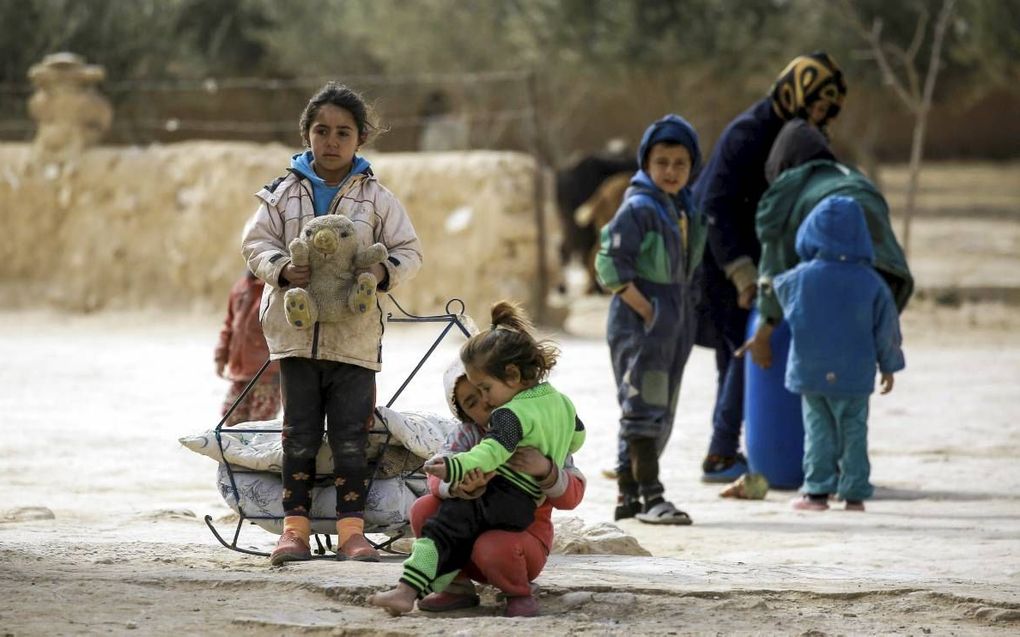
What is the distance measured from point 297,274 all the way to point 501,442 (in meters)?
0.90

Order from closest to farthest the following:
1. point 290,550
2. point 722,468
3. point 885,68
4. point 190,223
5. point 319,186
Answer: point 290,550 < point 319,186 < point 722,468 < point 885,68 < point 190,223

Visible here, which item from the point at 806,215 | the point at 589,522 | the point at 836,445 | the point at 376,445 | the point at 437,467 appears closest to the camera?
the point at 437,467

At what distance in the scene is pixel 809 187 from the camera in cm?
651

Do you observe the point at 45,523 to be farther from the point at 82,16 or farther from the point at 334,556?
the point at 82,16

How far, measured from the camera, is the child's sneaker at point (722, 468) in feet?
22.7

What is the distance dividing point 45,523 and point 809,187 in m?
3.35

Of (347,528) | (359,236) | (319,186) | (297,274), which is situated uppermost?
(319,186)

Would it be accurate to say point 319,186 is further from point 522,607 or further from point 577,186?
point 577,186

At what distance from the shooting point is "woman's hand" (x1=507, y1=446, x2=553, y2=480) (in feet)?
12.5

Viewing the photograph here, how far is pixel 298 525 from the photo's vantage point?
4367 millimetres

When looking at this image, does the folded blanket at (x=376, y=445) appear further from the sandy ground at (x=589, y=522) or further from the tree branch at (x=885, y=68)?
the tree branch at (x=885, y=68)

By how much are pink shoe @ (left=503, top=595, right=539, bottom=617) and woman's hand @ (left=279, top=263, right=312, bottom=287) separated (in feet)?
3.69

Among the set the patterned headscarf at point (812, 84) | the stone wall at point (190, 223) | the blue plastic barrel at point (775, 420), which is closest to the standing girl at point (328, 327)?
the blue plastic barrel at point (775, 420)

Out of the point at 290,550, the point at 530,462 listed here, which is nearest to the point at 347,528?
the point at 290,550
